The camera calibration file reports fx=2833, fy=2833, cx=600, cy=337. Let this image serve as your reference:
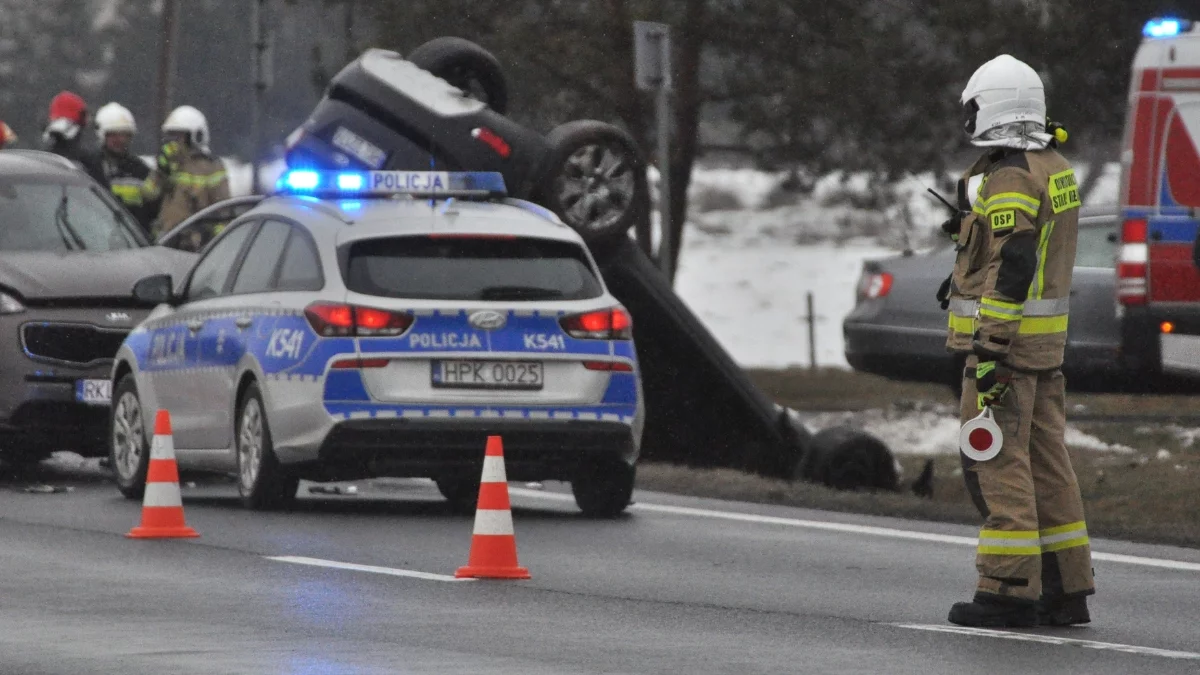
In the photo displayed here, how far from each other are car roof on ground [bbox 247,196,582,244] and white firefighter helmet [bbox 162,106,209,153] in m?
6.50

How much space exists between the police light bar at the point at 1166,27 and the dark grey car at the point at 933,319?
176cm

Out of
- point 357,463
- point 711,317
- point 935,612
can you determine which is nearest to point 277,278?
point 357,463

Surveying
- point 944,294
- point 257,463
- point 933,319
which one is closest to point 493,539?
point 944,294

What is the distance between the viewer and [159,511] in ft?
39.4

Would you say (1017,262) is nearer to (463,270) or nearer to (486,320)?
(486,320)

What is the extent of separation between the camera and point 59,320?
15.1m

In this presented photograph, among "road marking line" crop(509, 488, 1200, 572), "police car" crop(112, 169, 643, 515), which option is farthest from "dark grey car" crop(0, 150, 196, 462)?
"road marking line" crop(509, 488, 1200, 572)

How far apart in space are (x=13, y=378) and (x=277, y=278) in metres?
2.26

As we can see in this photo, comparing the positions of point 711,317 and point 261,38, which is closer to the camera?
point 261,38

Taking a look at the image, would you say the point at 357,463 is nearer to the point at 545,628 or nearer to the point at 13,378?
the point at 13,378

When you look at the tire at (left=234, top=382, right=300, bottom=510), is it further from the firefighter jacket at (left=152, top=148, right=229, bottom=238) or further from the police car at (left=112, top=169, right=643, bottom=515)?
the firefighter jacket at (left=152, top=148, right=229, bottom=238)

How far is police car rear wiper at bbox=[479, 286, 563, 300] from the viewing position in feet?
42.8

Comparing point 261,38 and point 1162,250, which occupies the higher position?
point 261,38

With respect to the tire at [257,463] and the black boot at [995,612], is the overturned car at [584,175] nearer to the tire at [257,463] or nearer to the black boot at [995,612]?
the tire at [257,463]
